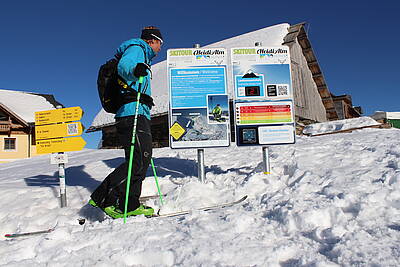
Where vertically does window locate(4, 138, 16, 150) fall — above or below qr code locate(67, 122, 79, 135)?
above

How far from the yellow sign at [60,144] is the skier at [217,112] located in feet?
6.25

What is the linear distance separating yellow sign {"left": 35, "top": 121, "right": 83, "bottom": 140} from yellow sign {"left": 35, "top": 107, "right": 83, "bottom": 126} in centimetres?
7

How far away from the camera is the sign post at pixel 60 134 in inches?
158

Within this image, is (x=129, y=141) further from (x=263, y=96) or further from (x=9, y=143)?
(x=9, y=143)

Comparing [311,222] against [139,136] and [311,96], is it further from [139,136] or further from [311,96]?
[311,96]

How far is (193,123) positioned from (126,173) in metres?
1.40

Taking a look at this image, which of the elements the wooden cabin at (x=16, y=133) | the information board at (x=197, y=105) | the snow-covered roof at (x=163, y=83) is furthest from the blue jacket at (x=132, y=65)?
the wooden cabin at (x=16, y=133)

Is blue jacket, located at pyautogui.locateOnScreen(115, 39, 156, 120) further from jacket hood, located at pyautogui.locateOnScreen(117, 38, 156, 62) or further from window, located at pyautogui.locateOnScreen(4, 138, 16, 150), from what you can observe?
window, located at pyautogui.locateOnScreen(4, 138, 16, 150)

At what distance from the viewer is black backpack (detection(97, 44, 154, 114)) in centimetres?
314

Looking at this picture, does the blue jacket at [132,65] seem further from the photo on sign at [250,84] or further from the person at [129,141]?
the photo on sign at [250,84]

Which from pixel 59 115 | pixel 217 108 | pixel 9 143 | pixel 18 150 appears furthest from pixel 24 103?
pixel 217 108

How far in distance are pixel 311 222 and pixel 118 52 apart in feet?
8.60

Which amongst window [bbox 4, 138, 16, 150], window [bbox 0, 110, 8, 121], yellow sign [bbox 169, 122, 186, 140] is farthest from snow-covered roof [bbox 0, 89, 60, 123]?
yellow sign [bbox 169, 122, 186, 140]

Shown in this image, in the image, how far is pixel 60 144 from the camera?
408 centimetres
